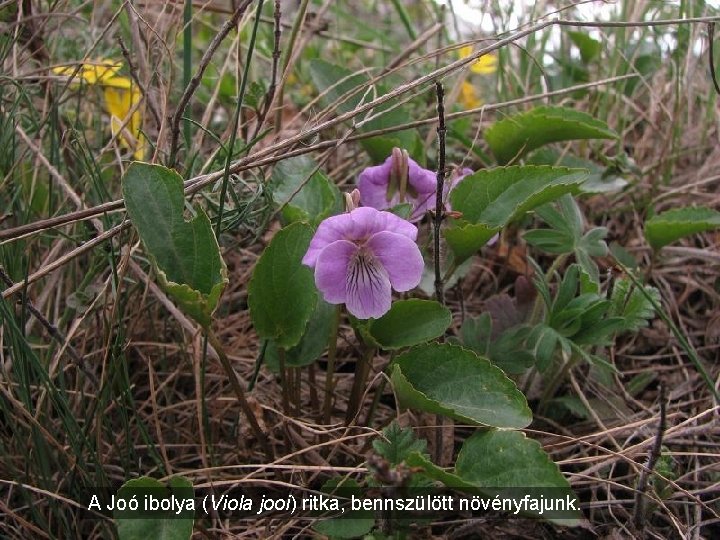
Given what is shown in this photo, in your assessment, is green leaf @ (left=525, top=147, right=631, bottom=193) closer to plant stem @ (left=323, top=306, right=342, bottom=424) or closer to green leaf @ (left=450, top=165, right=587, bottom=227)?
green leaf @ (left=450, top=165, right=587, bottom=227)

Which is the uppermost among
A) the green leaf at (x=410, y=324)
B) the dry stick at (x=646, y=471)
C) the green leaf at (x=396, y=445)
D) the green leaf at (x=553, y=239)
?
the green leaf at (x=553, y=239)

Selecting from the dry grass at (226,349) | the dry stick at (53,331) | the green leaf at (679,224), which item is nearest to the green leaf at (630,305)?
the dry grass at (226,349)

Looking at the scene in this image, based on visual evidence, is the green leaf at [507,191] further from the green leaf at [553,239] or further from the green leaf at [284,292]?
the green leaf at [284,292]

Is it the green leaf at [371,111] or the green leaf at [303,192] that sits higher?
the green leaf at [371,111]

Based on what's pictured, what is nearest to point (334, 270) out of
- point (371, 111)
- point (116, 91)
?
point (371, 111)

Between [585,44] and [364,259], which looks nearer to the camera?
[364,259]

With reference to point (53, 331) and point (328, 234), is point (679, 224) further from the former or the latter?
point (53, 331)

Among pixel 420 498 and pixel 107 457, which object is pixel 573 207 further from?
pixel 107 457
